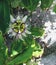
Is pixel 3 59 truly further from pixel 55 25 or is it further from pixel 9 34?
pixel 55 25

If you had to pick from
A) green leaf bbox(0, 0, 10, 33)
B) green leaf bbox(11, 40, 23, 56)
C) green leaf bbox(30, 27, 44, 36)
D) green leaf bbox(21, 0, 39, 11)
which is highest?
green leaf bbox(21, 0, 39, 11)

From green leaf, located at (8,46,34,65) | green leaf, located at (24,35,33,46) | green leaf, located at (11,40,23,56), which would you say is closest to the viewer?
green leaf, located at (8,46,34,65)

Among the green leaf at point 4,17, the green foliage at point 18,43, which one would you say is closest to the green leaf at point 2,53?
the green foliage at point 18,43

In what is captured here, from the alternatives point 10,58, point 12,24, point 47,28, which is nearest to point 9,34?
point 12,24

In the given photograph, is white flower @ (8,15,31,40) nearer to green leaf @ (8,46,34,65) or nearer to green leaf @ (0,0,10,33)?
green leaf @ (0,0,10,33)

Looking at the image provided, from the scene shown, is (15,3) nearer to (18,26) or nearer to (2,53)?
(18,26)

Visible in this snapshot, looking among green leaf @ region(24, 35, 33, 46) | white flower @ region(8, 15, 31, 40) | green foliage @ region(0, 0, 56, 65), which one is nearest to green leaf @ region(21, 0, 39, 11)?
green foliage @ region(0, 0, 56, 65)

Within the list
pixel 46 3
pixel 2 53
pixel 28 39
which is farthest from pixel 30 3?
pixel 2 53

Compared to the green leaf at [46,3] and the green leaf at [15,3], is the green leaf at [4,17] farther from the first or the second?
the green leaf at [46,3]

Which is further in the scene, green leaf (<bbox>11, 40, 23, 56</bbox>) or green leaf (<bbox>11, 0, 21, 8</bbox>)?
green leaf (<bbox>11, 0, 21, 8</bbox>)
